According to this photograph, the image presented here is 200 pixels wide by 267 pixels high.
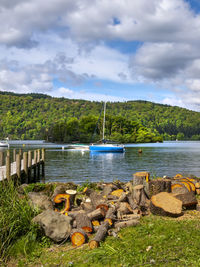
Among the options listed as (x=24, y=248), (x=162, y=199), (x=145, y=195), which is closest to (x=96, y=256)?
(x=24, y=248)

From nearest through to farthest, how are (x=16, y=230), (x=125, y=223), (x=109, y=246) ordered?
(x=109, y=246) < (x=16, y=230) < (x=125, y=223)

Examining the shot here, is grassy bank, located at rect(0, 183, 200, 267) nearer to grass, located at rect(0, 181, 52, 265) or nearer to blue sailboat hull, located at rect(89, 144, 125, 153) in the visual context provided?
grass, located at rect(0, 181, 52, 265)

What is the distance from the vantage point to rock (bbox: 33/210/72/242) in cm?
670

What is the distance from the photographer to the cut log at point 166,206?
8084 mm

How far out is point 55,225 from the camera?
687 cm

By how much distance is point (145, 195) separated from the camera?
30.8 ft

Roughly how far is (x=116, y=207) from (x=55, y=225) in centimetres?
221

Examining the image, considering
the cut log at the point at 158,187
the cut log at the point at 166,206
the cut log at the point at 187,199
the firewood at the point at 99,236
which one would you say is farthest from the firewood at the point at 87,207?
the cut log at the point at 187,199

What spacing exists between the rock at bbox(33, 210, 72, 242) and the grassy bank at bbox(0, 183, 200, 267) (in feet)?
0.57

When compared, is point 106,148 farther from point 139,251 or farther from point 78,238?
point 139,251

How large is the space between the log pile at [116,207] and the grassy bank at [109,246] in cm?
29

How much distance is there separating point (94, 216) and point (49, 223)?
1.37m

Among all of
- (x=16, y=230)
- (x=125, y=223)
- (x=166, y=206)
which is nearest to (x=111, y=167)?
(x=166, y=206)

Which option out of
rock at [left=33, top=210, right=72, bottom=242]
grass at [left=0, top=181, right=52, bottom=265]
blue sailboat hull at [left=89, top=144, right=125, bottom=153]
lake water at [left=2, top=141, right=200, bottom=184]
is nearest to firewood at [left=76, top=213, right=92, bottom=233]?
rock at [left=33, top=210, right=72, bottom=242]
